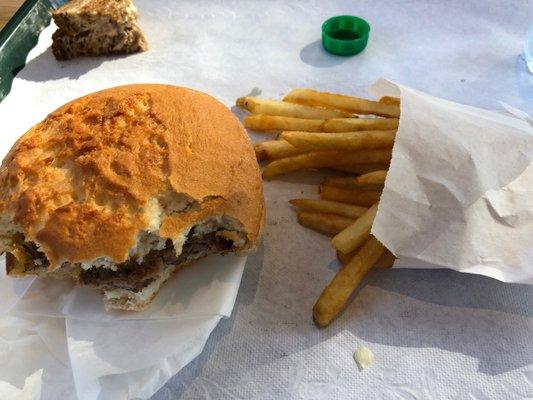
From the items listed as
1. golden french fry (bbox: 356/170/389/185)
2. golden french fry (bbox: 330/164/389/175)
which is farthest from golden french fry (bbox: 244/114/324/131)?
golden french fry (bbox: 356/170/389/185)

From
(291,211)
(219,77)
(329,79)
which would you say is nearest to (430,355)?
(291,211)

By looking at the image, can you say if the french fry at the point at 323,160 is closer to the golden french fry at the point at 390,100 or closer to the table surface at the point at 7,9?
the golden french fry at the point at 390,100

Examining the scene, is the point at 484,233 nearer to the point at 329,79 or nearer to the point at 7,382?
the point at 329,79

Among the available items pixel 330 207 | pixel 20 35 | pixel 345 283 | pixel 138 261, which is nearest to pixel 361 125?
pixel 330 207

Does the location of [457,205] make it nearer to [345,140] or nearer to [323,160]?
[345,140]

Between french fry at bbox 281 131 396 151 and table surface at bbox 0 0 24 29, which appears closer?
french fry at bbox 281 131 396 151

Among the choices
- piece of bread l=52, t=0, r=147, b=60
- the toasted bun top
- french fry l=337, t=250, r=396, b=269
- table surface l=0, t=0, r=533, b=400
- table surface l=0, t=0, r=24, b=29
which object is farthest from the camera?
table surface l=0, t=0, r=24, b=29

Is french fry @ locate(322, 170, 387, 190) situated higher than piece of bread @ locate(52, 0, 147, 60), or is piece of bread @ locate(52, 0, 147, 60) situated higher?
piece of bread @ locate(52, 0, 147, 60)

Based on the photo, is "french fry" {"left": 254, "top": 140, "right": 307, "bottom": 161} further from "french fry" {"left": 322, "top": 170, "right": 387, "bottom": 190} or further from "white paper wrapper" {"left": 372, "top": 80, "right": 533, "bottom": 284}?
"white paper wrapper" {"left": 372, "top": 80, "right": 533, "bottom": 284}

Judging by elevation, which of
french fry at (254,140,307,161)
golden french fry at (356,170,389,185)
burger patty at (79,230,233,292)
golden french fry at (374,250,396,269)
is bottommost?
golden french fry at (374,250,396,269)
